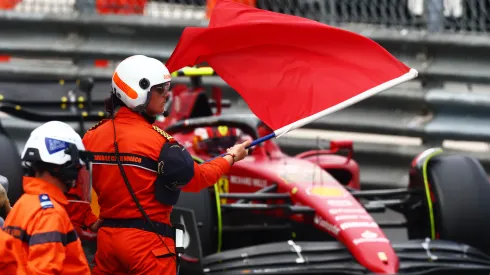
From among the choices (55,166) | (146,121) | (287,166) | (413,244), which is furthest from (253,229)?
(55,166)

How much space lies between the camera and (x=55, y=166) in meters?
4.64

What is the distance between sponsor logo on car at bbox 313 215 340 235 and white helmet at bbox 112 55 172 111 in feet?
7.54

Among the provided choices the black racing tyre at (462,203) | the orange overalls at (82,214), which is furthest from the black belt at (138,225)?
the black racing tyre at (462,203)

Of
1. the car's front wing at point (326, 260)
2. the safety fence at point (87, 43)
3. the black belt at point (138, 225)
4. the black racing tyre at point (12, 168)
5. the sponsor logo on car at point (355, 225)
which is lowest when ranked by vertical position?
the car's front wing at point (326, 260)

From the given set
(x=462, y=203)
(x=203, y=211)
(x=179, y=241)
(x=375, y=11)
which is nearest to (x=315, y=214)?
(x=203, y=211)

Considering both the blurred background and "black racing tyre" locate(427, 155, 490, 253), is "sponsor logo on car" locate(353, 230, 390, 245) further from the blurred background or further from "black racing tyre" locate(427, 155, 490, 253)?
the blurred background

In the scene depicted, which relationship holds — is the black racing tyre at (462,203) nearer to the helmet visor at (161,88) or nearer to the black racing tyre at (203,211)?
the black racing tyre at (203,211)

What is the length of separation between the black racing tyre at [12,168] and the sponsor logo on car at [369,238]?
2.37 m

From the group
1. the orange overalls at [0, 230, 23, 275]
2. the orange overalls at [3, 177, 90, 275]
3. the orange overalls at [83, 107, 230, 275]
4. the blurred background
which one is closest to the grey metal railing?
the blurred background

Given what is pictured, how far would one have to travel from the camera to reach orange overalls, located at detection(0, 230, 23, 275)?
14.7 feet

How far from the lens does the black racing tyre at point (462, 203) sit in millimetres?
7766

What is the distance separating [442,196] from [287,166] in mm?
1172

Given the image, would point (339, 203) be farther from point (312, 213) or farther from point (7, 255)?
point (7, 255)

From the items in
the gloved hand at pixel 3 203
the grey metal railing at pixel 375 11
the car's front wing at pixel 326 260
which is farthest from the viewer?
the grey metal railing at pixel 375 11
